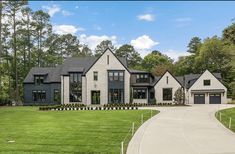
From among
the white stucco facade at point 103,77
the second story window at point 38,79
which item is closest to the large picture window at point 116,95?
the white stucco facade at point 103,77

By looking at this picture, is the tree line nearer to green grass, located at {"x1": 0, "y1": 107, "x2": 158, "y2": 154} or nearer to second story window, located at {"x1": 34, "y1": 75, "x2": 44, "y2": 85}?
second story window, located at {"x1": 34, "y1": 75, "x2": 44, "y2": 85}

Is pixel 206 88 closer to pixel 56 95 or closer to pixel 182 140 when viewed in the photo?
pixel 56 95

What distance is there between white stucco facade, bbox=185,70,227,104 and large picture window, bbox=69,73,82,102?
1800cm

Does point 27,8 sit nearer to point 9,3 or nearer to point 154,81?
point 9,3

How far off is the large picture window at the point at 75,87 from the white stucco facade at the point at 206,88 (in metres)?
18.0

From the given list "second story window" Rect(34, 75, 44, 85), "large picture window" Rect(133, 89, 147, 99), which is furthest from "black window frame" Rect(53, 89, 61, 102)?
"large picture window" Rect(133, 89, 147, 99)

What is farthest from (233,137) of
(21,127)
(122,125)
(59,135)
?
(21,127)

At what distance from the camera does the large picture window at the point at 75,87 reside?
53.4 meters

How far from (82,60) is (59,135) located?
38.0 meters

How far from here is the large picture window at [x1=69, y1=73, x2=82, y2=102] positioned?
53438mm

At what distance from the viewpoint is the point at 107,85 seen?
173 ft

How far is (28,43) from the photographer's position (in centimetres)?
6769

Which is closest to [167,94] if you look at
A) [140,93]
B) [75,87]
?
[140,93]

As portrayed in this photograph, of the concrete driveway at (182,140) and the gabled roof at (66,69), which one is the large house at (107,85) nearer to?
the gabled roof at (66,69)
